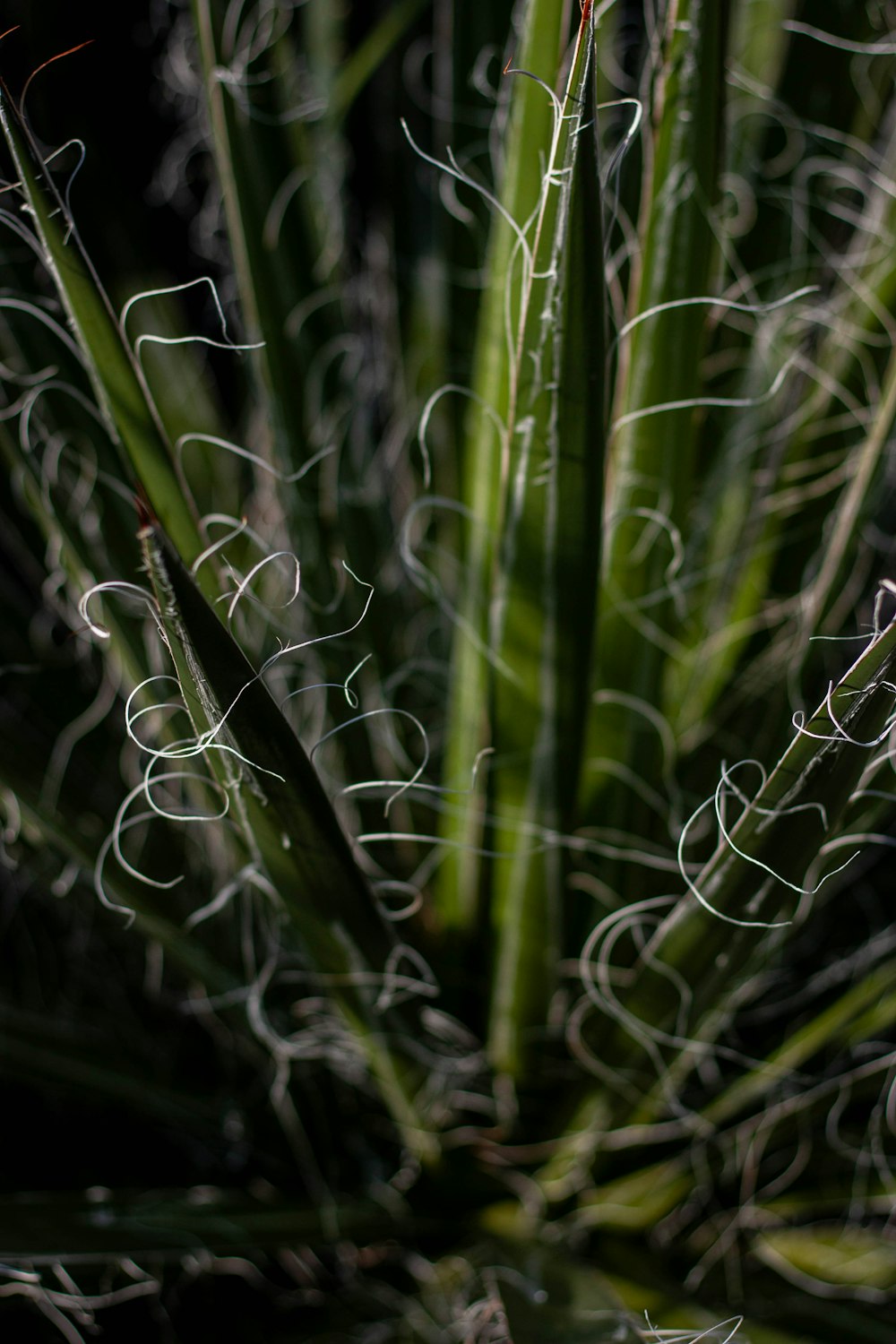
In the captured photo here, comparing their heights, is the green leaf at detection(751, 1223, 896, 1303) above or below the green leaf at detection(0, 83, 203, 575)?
below

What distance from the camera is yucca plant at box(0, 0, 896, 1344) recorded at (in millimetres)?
514

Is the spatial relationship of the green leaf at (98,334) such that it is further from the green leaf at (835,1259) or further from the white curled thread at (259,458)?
the green leaf at (835,1259)

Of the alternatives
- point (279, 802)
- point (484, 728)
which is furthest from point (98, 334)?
point (484, 728)

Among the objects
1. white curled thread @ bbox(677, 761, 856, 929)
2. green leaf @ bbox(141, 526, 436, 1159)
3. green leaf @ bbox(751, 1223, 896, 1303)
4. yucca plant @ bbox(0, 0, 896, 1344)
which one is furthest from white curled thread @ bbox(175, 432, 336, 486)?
green leaf @ bbox(751, 1223, 896, 1303)

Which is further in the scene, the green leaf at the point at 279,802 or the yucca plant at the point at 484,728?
the yucca plant at the point at 484,728

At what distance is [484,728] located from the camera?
0.67m

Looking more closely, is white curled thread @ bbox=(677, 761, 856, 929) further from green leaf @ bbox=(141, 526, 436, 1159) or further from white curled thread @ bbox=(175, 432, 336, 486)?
white curled thread @ bbox=(175, 432, 336, 486)

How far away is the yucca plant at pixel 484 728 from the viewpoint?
1.69 ft

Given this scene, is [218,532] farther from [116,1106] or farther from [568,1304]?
[568,1304]

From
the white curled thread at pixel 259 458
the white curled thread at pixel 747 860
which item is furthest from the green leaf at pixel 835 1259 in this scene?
the white curled thread at pixel 259 458

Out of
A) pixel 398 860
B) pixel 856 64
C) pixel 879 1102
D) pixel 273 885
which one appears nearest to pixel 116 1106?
pixel 398 860

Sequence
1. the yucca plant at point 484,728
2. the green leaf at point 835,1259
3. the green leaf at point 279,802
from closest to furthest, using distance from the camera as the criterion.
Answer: the green leaf at point 279,802 < the yucca plant at point 484,728 < the green leaf at point 835,1259

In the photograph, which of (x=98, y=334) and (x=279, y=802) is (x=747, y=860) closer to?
(x=279, y=802)

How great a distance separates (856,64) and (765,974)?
0.67 m
